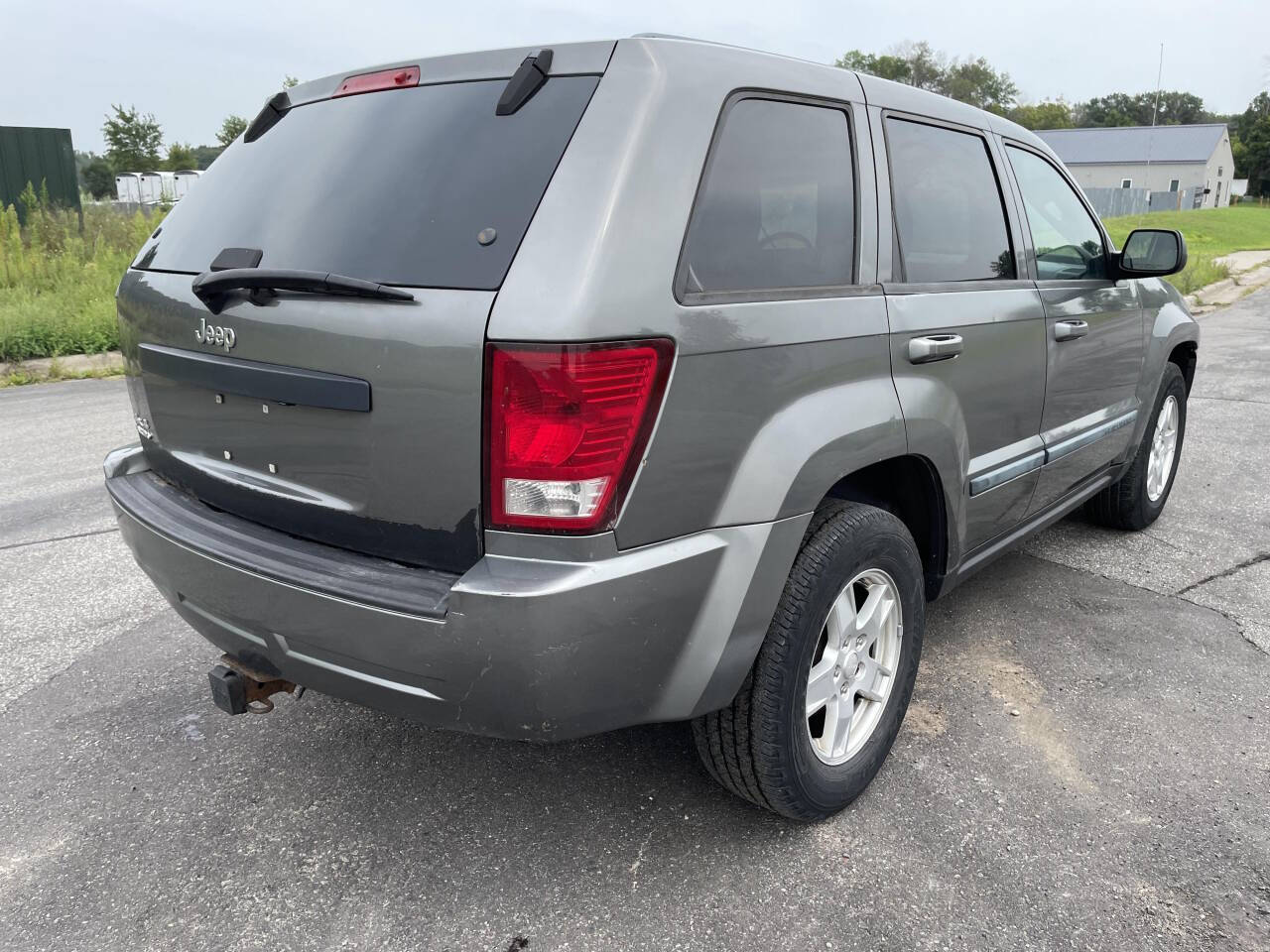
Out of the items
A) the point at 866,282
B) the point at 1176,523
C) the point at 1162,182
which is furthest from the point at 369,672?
the point at 1162,182

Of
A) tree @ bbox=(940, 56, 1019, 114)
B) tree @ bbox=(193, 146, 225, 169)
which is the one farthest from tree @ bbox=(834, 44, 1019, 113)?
tree @ bbox=(193, 146, 225, 169)

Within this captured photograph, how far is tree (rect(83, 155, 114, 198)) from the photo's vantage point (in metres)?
43.4

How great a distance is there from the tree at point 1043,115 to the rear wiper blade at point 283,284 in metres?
107

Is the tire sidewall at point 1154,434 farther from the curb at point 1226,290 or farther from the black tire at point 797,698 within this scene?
the curb at point 1226,290

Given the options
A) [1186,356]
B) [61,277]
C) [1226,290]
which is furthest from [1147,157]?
[1186,356]

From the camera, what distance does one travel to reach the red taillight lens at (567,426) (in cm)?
180

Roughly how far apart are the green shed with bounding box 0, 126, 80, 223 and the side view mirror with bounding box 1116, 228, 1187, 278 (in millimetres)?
15273

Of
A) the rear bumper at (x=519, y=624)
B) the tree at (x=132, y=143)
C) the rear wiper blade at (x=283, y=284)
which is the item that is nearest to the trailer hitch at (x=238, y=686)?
the rear bumper at (x=519, y=624)

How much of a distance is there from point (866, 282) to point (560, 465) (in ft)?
3.57

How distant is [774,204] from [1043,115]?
11136 cm

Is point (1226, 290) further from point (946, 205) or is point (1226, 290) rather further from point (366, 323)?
point (366, 323)

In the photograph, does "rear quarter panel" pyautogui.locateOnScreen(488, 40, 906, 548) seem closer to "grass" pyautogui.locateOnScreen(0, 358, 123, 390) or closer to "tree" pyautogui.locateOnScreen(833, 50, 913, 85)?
"grass" pyautogui.locateOnScreen(0, 358, 123, 390)

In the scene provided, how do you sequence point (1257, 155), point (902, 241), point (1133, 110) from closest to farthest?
point (902, 241)
point (1257, 155)
point (1133, 110)

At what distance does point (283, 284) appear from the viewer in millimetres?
2031
